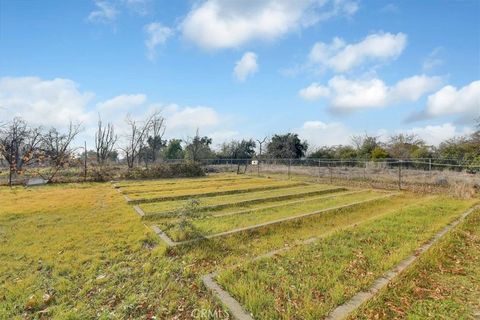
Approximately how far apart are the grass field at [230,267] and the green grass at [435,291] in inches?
0.6

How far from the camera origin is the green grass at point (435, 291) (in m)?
2.93

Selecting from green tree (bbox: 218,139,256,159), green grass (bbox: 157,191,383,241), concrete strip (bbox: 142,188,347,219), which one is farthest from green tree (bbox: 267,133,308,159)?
green grass (bbox: 157,191,383,241)

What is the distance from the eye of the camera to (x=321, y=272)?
154 inches

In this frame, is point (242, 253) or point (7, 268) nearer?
point (7, 268)

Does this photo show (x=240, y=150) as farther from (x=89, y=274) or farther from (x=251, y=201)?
(x=89, y=274)

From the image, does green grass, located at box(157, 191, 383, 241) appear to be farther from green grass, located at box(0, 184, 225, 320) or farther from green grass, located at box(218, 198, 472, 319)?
green grass, located at box(218, 198, 472, 319)

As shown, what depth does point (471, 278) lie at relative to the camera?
3779mm

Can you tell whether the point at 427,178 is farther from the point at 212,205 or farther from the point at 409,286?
the point at 409,286

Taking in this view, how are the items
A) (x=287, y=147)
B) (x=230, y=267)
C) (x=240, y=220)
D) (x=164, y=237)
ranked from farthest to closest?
(x=287, y=147), (x=240, y=220), (x=164, y=237), (x=230, y=267)

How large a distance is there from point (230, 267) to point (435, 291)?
8.81ft

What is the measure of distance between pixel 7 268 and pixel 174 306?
10.8 ft

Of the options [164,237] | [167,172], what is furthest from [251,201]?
[167,172]

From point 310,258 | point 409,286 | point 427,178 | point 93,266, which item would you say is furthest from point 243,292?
point 427,178

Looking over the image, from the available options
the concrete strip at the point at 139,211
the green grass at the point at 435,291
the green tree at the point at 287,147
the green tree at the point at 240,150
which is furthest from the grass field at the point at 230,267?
the green tree at the point at 240,150
